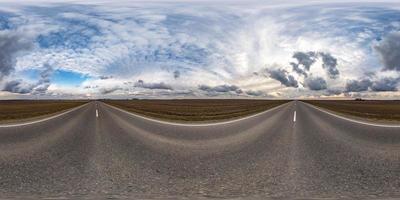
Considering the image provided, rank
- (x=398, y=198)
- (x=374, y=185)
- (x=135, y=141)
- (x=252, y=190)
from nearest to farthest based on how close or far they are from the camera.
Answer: (x=398, y=198) < (x=252, y=190) < (x=374, y=185) < (x=135, y=141)

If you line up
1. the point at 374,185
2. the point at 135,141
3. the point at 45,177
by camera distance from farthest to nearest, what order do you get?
the point at 135,141 < the point at 45,177 < the point at 374,185

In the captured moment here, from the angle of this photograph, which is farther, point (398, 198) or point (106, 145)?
point (106, 145)

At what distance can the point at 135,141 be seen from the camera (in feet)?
47.4

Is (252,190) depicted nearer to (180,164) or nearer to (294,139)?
(180,164)

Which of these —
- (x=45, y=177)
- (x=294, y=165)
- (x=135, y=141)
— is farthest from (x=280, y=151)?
(x=45, y=177)

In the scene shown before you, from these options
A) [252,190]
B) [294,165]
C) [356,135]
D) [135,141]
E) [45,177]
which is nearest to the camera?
[252,190]

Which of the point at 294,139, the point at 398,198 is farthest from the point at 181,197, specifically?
the point at 294,139

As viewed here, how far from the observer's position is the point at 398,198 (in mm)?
6441

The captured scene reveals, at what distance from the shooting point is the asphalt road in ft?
23.5

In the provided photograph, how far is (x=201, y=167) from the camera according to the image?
377 inches

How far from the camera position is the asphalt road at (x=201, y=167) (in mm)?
7172

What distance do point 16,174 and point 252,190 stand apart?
4.07 metres

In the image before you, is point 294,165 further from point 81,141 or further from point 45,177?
point 81,141

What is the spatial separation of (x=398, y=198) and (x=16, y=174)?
19.5 feet
